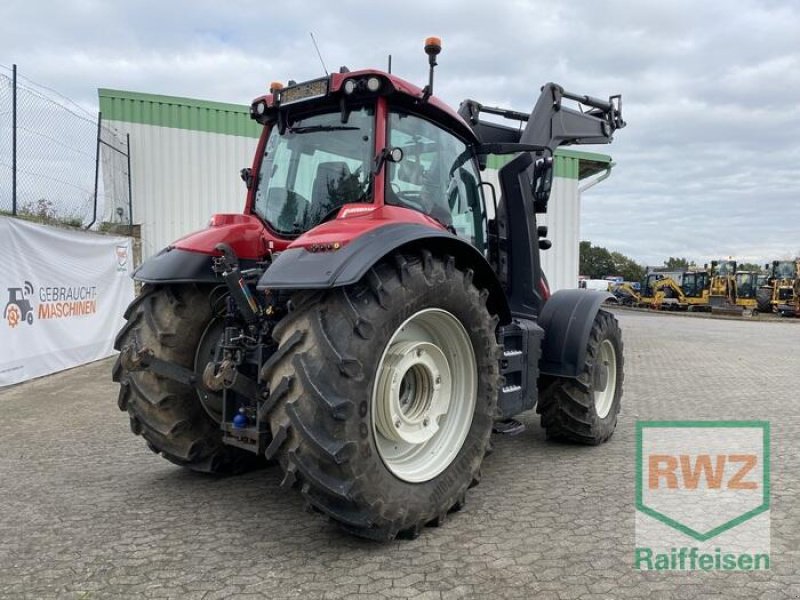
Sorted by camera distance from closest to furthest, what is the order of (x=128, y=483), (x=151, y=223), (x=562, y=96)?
(x=128, y=483)
(x=562, y=96)
(x=151, y=223)

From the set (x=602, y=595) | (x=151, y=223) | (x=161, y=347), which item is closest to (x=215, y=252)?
(x=161, y=347)

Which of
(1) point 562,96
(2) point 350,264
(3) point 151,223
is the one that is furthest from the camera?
(3) point 151,223

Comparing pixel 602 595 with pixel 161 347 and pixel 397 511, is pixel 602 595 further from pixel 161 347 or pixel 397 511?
pixel 161 347

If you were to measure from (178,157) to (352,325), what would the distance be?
35.8ft

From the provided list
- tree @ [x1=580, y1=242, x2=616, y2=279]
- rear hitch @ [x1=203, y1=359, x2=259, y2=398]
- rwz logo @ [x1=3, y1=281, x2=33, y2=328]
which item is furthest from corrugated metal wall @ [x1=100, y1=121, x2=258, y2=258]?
tree @ [x1=580, y1=242, x2=616, y2=279]

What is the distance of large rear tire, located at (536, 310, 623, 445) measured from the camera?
504cm

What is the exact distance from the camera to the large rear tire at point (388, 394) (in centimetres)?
290

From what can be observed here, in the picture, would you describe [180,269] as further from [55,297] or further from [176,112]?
[176,112]

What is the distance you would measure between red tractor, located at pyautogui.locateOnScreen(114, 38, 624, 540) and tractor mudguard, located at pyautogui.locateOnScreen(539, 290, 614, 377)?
16 millimetres

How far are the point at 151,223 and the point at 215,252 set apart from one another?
9427 millimetres

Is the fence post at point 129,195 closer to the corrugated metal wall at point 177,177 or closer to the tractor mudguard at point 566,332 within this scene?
the corrugated metal wall at point 177,177

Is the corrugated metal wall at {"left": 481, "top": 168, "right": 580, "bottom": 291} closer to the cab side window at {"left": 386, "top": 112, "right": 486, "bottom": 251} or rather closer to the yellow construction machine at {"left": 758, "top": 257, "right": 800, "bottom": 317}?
the cab side window at {"left": 386, "top": 112, "right": 486, "bottom": 251}

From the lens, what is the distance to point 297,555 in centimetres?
308

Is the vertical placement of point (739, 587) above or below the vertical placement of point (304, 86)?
below
